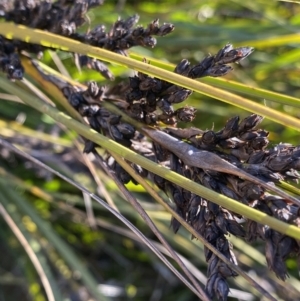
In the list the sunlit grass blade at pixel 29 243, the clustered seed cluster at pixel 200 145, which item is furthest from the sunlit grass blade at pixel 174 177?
the sunlit grass blade at pixel 29 243

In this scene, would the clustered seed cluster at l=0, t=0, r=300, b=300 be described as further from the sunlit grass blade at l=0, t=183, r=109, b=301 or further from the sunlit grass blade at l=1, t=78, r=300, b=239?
the sunlit grass blade at l=0, t=183, r=109, b=301

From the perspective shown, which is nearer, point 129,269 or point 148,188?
point 148,188

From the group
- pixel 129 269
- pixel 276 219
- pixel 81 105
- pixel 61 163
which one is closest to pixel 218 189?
pixel 276 219

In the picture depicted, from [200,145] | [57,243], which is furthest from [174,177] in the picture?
[57,243]

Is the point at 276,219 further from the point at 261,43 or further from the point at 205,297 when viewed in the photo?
the point at 261,43

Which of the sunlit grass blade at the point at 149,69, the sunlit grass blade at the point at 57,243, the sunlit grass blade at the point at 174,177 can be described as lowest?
the sunlit grass blade at the point at 57,243

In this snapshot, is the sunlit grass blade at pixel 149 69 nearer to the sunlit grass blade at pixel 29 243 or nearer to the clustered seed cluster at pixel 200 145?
the clustered seed cluster at pixel 200 145

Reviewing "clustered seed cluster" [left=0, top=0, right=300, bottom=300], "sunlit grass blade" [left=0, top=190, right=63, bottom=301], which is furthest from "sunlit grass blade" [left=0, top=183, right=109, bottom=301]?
"clustered seed cluster" [left=0, top=0, right=300, bottom=300]

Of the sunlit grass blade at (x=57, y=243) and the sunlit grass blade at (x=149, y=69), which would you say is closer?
the sunlit grass blade at (x=149, y=69)
